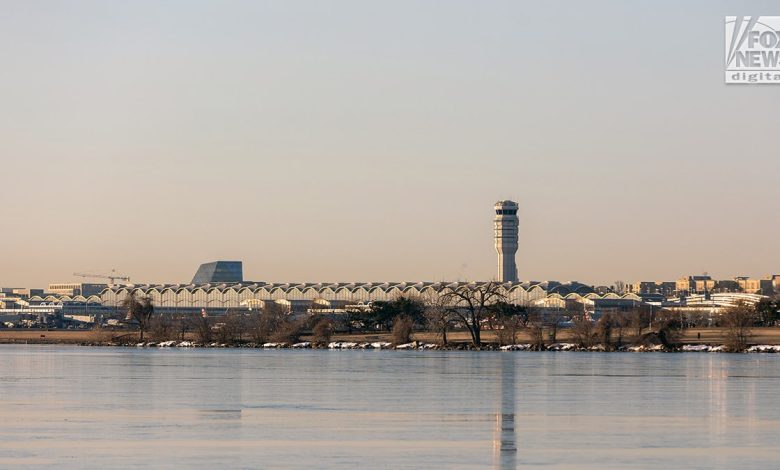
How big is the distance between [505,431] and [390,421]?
4556 mm

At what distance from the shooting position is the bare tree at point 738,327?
136m

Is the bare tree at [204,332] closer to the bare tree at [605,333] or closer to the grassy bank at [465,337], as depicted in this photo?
the grassy bank at [465,337]

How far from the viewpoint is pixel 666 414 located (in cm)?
4516

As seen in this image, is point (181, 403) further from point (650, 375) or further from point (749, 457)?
point (650, 375)

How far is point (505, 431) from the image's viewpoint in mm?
39031

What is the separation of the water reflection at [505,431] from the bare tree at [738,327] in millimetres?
77665

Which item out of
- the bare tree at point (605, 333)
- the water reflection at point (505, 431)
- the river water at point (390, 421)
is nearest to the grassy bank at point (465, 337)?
the bare tree at point (605, 333)

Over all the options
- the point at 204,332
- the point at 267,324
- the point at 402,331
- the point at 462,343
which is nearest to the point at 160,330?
the point at 204,332

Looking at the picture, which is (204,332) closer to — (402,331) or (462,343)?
(402,331)

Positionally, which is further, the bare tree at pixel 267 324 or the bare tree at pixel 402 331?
the bare tree at pixel 267 324

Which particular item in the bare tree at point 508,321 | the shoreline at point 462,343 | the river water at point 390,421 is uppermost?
the bare tree at point 508,321

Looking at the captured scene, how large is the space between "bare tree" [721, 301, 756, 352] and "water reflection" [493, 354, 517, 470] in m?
77.7

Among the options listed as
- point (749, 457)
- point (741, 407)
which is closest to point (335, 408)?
point (741, 407)

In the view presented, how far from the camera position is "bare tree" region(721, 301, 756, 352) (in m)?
136
